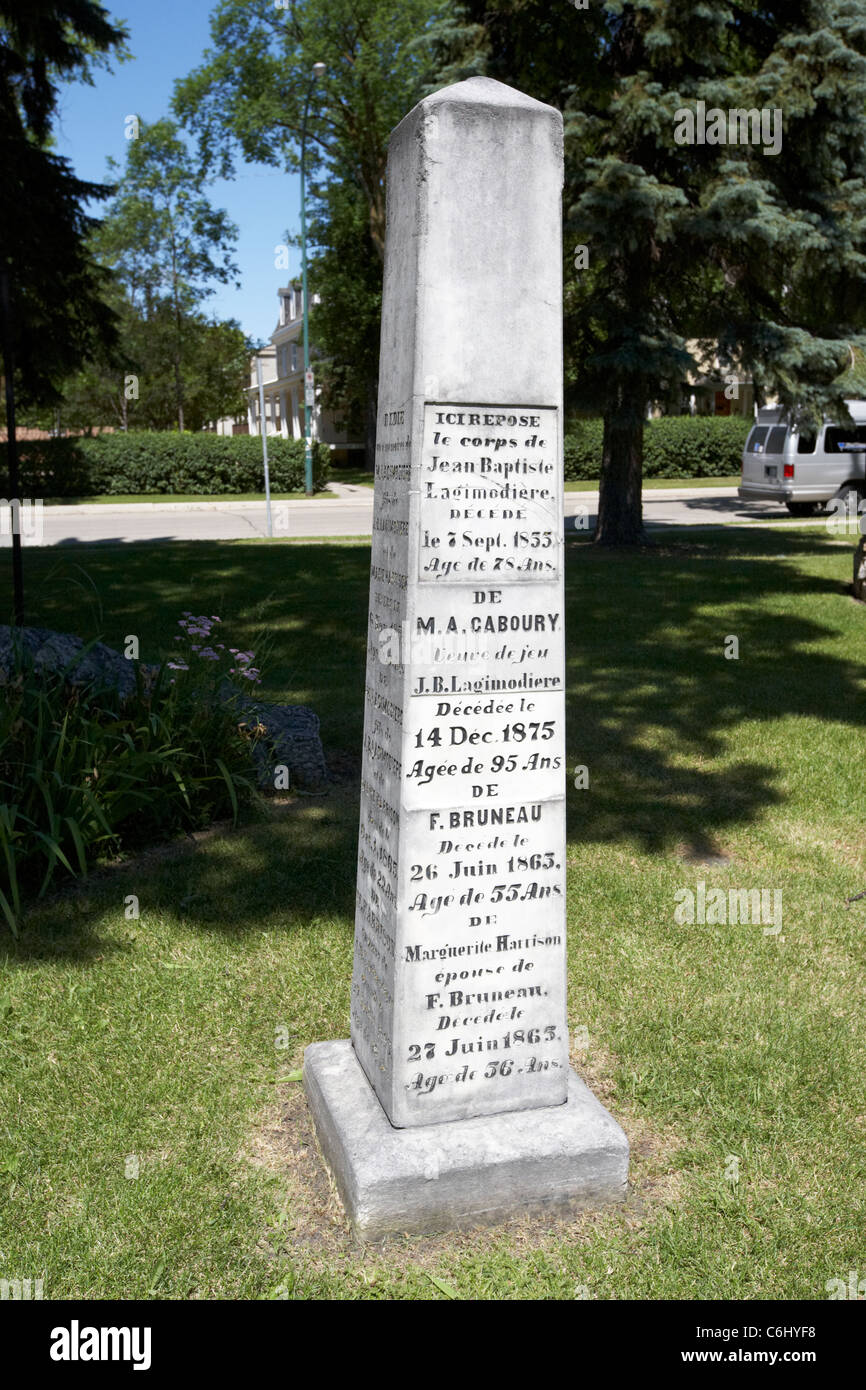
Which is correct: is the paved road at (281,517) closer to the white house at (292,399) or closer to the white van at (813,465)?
the white van at (813,465)

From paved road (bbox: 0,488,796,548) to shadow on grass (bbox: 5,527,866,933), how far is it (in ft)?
13.3

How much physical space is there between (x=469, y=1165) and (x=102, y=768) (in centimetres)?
302

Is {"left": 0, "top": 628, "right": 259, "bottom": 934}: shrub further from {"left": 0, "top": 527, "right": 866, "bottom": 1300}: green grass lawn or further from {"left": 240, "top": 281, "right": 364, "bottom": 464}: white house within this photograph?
{"left": 240, "top": 281, "right": 364, "bottom": 464}: white house

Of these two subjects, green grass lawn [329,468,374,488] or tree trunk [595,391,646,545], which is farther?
green grass lawn [329,468,374,488]

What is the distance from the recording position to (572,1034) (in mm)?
4031

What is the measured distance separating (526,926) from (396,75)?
34.1m

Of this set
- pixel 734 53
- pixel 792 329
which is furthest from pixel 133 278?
pixel 792 329

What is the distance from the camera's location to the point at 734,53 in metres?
15.4

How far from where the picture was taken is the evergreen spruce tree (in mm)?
13227

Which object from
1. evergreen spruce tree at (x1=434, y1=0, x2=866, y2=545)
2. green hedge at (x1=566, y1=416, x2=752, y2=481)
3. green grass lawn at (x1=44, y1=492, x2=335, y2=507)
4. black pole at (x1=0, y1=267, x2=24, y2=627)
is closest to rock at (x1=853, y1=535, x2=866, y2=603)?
evergreen spruce tree at (x1=434, y1=0, x2=866, y2=545)

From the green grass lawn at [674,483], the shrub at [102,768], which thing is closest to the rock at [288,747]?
the shrub at [102,768]

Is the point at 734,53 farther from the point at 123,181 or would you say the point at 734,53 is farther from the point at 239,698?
the point at 123,181

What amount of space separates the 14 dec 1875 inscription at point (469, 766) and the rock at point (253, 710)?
317 cm

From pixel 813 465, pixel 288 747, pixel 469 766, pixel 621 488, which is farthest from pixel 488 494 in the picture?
pixel 813 465
